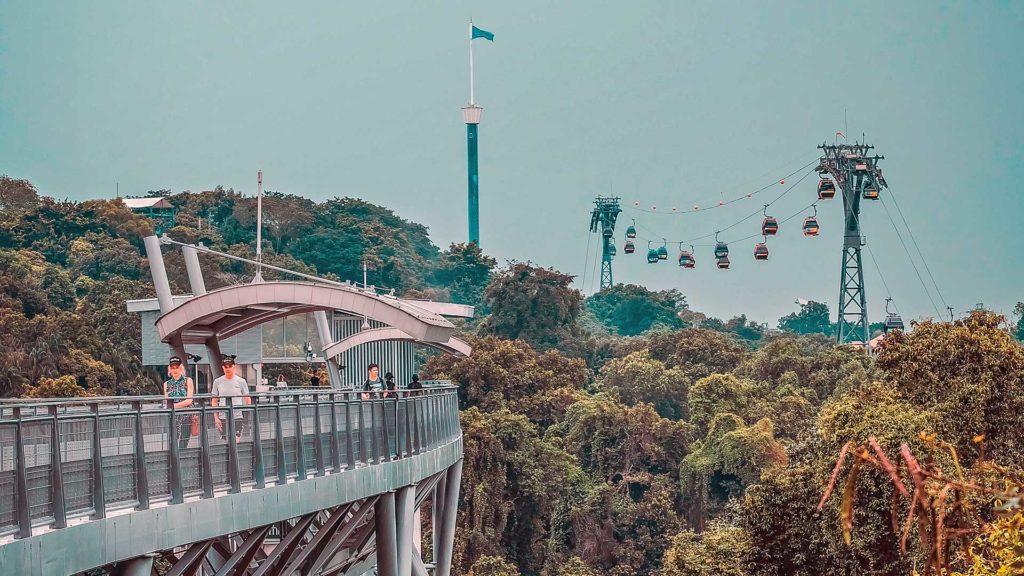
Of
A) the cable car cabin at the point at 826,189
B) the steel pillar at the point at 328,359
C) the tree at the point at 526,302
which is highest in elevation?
the cable car cabin at the point at 826,189

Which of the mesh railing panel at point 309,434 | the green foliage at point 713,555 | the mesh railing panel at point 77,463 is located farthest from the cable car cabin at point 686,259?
the mesh railing panel at point 77,463

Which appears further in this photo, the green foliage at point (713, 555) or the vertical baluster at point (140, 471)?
the green foliage at point (713, 555)

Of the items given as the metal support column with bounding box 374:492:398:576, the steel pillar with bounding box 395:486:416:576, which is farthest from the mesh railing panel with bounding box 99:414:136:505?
the steel pillar with bounding box 395:486:416:576

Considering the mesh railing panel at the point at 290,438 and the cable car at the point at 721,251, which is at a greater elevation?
the cable car at the point at 721,251

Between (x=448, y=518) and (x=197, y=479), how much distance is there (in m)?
15.7

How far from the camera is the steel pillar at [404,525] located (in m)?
20.6

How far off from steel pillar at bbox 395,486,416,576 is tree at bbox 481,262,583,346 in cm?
6912

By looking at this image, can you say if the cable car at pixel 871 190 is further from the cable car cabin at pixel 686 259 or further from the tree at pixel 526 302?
the tree at pixel 526 302

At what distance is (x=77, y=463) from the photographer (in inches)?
436

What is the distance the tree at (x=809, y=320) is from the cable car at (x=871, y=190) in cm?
7138

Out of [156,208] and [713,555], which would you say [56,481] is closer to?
[713,555]

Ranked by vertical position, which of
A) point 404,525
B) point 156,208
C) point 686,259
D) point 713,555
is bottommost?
point 713,555

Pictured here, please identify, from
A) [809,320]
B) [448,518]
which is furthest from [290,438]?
[809,320]

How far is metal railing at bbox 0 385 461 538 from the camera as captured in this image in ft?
34.1
